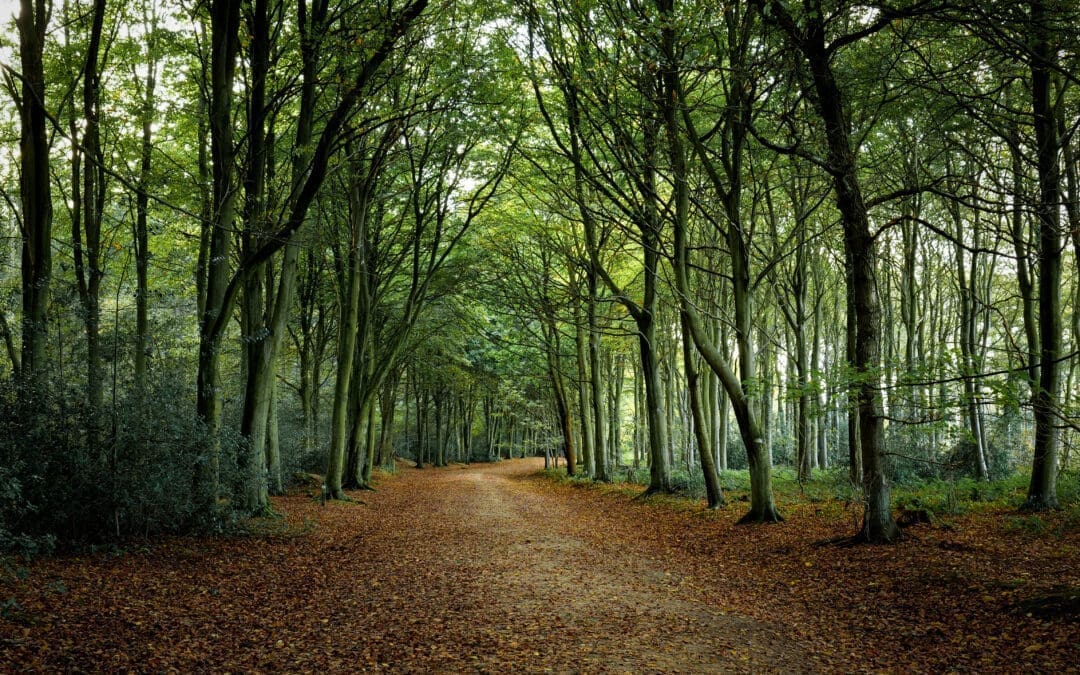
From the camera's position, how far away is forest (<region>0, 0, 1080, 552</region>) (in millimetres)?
7297

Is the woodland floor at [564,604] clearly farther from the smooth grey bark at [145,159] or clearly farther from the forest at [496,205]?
the smooth grey bark at [145,159]

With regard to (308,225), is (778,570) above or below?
below

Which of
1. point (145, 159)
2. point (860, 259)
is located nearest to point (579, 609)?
point (860, 259)

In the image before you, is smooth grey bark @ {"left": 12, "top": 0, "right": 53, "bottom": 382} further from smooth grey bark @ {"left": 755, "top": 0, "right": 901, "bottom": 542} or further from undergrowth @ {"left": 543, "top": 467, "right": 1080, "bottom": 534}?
undergrowth @ {"left": 543, "top": 467, "right": 1080, "bottom": 534}

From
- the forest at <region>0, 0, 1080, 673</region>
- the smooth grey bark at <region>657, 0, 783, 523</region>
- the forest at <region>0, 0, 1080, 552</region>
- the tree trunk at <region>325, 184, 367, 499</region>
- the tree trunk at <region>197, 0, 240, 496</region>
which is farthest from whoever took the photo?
the tree trunk at <region>325, 184, 367, 499</region>

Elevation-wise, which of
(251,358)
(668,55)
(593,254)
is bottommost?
(251,358)

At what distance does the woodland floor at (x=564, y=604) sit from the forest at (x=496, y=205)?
1038 mm

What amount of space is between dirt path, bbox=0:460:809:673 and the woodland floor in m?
0.02

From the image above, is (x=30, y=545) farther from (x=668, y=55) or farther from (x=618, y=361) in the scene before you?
(x=618, y=361)

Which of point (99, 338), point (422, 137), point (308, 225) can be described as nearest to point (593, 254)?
point (422, 137)

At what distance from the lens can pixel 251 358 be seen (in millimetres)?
11266

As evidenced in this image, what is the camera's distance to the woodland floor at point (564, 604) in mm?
4551

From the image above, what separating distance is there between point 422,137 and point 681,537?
1278cm

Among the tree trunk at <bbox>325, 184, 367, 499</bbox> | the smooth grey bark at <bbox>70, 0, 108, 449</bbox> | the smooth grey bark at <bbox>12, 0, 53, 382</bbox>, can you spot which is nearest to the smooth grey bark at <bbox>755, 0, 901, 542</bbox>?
the smooth grey bark at <bbox>70, 0, 108, 449</bbox>
